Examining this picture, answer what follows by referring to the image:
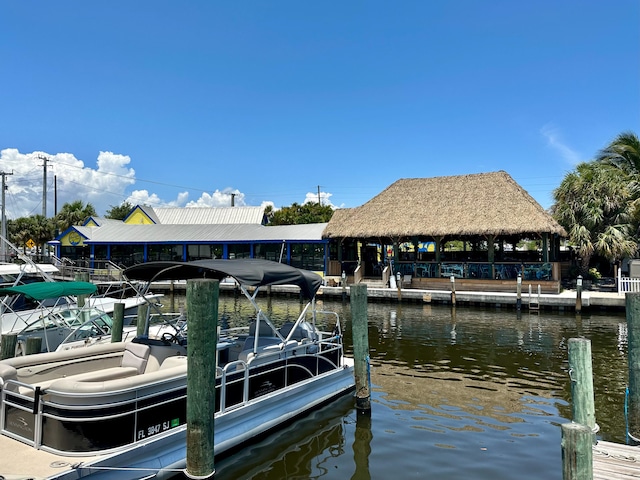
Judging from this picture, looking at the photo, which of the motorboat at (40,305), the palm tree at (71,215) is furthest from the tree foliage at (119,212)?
the motorboat at (40,305)

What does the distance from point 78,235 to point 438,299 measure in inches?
1226

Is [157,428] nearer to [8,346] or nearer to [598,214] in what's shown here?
[8,346]

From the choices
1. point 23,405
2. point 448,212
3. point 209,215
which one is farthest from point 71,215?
point 23,405

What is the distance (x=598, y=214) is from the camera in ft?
91.8

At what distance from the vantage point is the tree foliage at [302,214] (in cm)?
5969

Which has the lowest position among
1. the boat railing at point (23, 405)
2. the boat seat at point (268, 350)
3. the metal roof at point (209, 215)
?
the boat railing at point (23, 405)

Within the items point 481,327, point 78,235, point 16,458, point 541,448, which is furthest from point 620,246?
point 78,235

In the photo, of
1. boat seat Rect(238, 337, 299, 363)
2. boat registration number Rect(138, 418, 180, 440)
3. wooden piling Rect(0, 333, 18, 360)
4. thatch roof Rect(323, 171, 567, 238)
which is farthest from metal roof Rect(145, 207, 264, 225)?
boat registration number Rect(138, 418, 180, 440)

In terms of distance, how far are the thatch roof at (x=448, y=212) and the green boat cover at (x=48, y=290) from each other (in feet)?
68.1

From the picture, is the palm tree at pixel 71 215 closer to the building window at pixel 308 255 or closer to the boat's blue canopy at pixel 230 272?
the building window at pixel 308 255

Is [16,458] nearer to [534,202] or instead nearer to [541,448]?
[541,448]

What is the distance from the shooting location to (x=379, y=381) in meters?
12.2

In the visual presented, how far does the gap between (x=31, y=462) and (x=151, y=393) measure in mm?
1482

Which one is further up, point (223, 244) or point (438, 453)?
point (223, 244)
